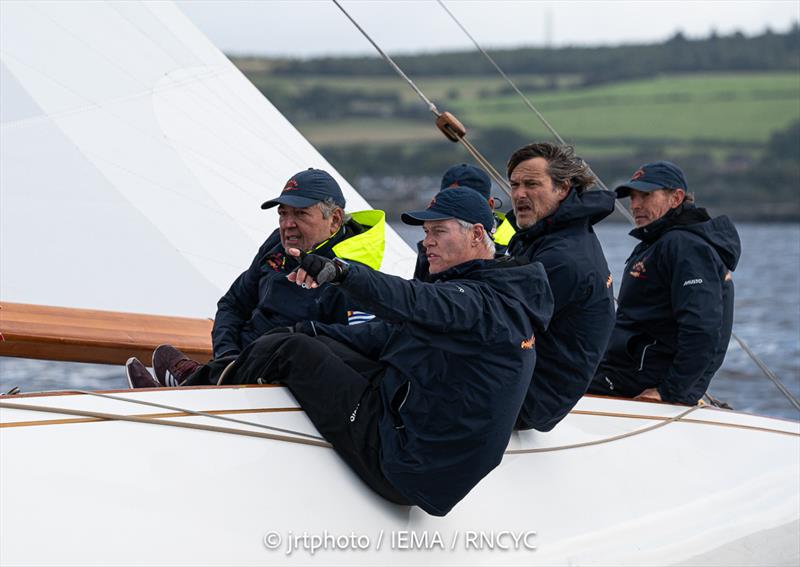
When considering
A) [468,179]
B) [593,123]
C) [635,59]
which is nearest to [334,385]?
[468,179]

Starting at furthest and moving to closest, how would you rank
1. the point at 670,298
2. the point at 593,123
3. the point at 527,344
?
1. the point at 593,123
2. the point at 670,298
3. the point at 527,344

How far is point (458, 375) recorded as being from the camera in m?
2.77

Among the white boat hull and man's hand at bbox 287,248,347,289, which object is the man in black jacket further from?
man's hand at bbox 287,248,347,289

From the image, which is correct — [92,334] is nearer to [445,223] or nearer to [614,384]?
[445,223]

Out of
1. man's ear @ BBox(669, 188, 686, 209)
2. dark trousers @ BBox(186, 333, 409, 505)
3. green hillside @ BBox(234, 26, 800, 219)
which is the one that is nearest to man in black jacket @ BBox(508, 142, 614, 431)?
dark trousers @ BBox(186, 333, 409, 505)

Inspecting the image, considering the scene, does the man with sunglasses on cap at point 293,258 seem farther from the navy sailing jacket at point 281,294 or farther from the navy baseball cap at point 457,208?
the navy baseball cap at point 457,208

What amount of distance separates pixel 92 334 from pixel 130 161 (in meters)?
0.92

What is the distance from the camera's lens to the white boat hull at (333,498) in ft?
8.35

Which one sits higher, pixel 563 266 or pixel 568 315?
pixel 563 266

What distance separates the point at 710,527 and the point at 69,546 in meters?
2.08

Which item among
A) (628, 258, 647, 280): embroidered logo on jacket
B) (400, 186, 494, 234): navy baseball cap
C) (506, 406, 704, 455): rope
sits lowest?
(506, 406, 704, 455): rope

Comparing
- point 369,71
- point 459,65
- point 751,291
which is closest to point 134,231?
point 751,291

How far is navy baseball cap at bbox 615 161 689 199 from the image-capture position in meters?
4.18

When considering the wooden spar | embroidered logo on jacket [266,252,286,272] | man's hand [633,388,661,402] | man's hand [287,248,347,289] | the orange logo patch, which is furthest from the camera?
man's hand [633,388,661,402]
